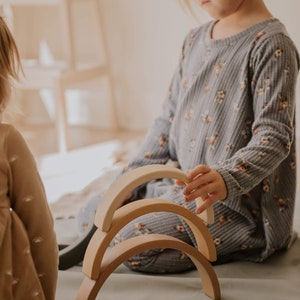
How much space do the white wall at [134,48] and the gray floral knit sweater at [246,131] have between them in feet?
4.11

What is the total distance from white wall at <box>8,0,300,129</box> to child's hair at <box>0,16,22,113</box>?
1696 millimetres

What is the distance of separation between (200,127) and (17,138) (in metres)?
0.53

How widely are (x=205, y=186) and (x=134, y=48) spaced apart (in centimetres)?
176

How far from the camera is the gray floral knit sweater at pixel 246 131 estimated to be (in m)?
1.10

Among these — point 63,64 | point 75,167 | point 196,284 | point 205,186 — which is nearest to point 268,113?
point 205,186

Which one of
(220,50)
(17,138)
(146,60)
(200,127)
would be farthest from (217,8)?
(146,60)

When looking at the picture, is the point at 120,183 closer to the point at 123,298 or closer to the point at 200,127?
the point at 123,298

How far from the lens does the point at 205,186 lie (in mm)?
968

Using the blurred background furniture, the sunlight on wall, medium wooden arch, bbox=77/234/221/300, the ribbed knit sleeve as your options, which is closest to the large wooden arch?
medium wooden arch, bbox=77/234/221/300

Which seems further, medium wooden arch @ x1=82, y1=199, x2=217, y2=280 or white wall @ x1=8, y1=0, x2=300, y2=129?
white wall @ x1=8, y1=0, x2=300, y2=129

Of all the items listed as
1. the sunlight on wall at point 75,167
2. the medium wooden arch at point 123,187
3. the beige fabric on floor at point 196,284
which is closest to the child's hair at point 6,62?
the medium wooden arch at point 123,187

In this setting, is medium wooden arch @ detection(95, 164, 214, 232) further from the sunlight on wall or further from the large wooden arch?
the sunlight on wall

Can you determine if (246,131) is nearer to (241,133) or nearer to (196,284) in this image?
(241,133)

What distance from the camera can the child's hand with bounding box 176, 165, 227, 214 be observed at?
3.10ft
